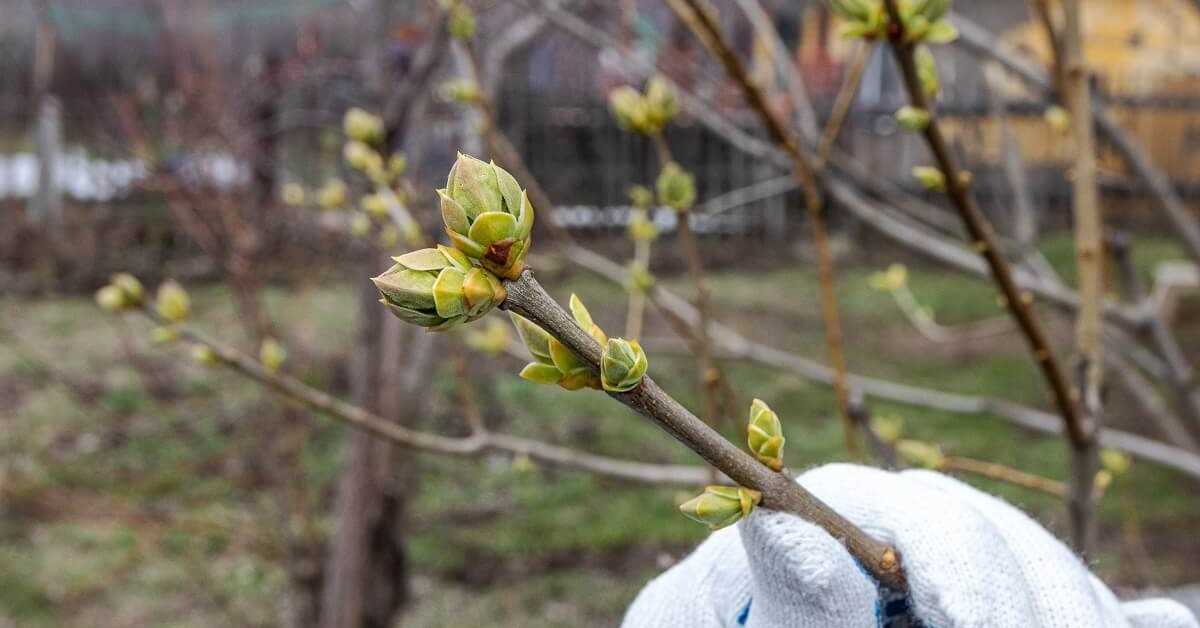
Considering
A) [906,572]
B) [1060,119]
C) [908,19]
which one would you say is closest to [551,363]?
[906,572]

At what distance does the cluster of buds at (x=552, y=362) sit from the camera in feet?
1.64

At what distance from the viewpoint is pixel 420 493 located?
454 cm

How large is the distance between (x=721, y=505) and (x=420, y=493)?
412cm

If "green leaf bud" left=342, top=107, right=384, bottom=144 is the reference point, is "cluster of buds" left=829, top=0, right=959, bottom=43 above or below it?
above

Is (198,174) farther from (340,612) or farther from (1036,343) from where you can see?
(1036,343)

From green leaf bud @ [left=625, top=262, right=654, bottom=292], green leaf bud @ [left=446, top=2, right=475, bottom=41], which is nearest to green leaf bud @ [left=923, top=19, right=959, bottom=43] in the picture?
green leaf bud @ [left=625, top=262, right=654, bottom=292]

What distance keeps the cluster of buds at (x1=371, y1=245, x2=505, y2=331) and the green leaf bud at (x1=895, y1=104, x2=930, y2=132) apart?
24.4 inches

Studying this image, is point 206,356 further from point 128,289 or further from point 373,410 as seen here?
A: point 373,410

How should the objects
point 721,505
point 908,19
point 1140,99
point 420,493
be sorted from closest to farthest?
point 721,505
point 908,19
point 420,493
point 1140,99

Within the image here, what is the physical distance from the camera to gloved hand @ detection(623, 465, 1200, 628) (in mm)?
637

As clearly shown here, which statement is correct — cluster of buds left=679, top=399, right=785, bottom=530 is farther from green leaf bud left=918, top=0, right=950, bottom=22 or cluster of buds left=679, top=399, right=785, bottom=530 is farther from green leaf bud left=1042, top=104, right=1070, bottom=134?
green leaf bud left=1042, top=104, right=1070, bottom=134

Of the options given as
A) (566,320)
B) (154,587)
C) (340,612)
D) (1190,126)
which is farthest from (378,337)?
(1190,126)

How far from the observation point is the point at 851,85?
1.45 meters

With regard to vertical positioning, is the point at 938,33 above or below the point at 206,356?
above
